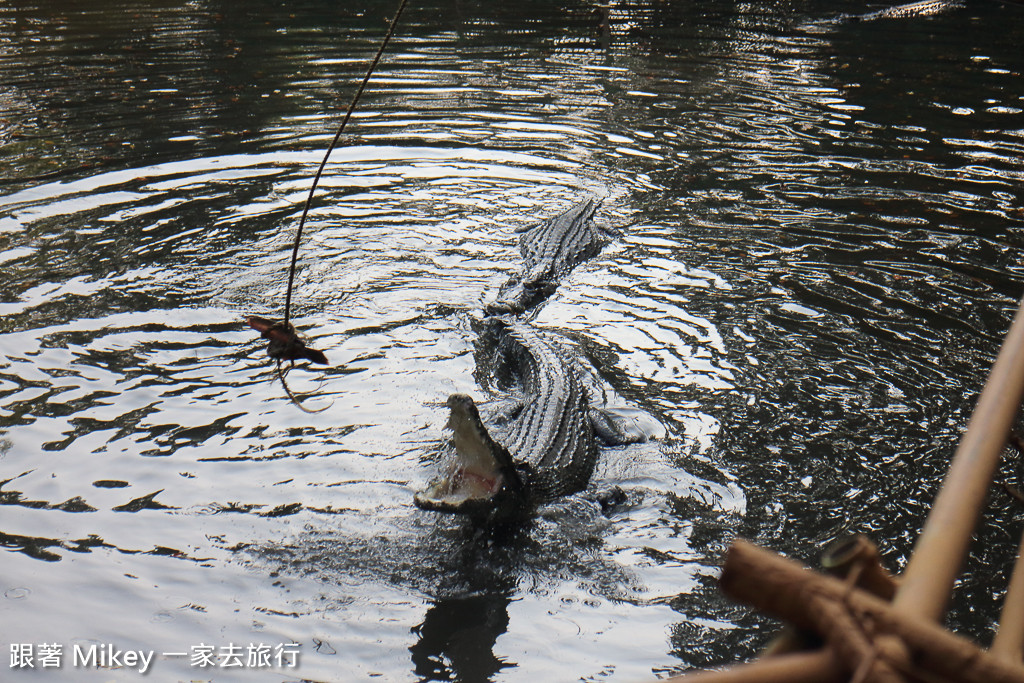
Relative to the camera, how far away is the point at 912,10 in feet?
56.4

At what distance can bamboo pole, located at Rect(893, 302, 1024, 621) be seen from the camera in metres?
0.90

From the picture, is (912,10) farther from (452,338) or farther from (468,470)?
(468,470)

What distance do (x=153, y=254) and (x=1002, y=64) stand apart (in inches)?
492

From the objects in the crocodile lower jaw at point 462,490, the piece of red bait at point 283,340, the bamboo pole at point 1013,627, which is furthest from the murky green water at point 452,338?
the bamboo pole at point 1013,627

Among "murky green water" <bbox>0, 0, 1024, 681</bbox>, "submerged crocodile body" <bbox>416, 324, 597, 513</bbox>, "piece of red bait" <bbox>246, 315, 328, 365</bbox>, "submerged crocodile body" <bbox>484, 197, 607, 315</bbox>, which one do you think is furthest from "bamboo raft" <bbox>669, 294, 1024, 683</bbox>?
"submerged crocodile body" <bbox>484, 197, 607, 315</bbox>

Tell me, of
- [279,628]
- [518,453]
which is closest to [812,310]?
[518,453]

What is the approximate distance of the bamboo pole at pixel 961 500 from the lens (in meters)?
0.90

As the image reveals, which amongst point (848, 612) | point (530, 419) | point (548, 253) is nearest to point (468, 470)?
point (530, 419)

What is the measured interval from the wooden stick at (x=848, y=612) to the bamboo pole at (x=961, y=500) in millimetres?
35

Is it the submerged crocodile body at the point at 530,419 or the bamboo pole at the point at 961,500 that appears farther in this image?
the submerged crocodile body at the point at 530,419

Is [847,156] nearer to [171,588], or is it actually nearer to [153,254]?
[153,254]

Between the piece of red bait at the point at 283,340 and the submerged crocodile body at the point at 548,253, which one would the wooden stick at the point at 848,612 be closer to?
the piece of red bait at the point at 283,340

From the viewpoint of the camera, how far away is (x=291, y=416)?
498cm

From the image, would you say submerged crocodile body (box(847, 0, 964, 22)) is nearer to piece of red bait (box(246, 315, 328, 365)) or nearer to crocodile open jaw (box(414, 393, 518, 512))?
crocodile open jaw (box(414, 393, 518, 512))
